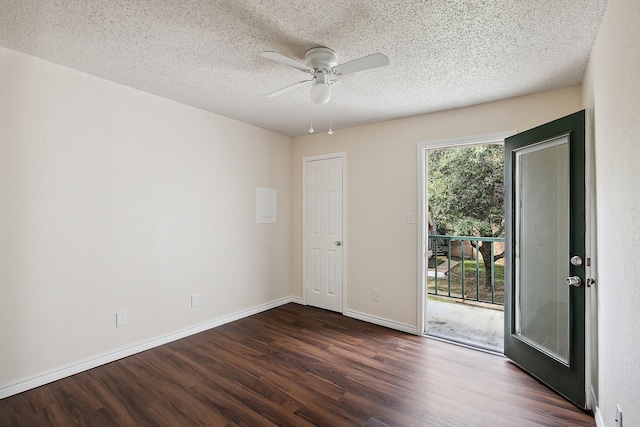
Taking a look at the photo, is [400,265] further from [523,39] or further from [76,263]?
[76,263]

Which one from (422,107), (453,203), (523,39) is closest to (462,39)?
(523,39)

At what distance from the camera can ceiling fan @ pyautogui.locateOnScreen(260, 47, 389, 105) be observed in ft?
6.09

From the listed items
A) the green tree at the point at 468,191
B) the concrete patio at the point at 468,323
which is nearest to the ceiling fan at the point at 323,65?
the concrete patio at the point at 468,323

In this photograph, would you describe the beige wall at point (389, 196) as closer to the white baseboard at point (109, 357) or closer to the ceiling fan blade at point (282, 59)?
the white baseboard at point (109, 357)

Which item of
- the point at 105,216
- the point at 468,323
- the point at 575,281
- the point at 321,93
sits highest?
the point at 321,93

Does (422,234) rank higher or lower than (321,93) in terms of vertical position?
lower

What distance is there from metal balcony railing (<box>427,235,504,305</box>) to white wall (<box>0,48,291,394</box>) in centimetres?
310

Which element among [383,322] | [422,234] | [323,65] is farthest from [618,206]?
[383,322]

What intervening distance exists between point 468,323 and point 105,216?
13.4ft

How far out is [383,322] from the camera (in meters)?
3.67

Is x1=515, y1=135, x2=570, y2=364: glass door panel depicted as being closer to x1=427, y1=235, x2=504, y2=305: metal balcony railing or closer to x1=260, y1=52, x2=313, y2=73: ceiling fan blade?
x1=427, y1=235, x2=504, y2=305: metal balcony railing

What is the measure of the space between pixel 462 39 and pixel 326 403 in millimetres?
2560

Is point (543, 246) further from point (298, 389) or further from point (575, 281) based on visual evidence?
point (298, 389)

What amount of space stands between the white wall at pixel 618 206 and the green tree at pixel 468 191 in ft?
12.6
